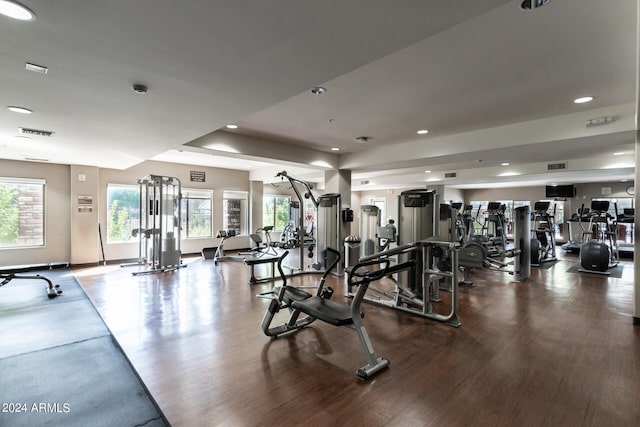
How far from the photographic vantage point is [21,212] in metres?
6.84

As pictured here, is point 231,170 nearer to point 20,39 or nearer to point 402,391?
point 20,39

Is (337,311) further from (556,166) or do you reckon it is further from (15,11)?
(556,166)

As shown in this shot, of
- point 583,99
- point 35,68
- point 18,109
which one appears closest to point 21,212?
point 18,109

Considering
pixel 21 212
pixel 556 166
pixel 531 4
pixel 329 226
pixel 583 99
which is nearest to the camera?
pixel 531 4

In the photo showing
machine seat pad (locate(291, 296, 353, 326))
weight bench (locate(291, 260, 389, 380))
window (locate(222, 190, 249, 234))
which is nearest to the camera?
weight bench (locate(291, 260, 389, 380))

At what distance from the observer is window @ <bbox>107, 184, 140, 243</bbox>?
25.8ft

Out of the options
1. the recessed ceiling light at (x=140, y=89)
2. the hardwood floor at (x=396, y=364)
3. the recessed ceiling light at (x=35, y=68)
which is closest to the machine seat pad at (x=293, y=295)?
the hardwood floor at (x=396, y=364)

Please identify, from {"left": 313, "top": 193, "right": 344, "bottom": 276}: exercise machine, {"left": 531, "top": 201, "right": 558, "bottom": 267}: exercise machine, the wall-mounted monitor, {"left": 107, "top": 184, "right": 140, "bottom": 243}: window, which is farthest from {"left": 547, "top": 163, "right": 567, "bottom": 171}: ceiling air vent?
{"left": 107, "top": 184, "right": 140, "bottom": 243}: window

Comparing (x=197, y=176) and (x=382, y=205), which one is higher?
(x=197, y=176)

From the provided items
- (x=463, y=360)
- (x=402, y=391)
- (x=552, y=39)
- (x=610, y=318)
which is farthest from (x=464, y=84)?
(x=610, y=318)

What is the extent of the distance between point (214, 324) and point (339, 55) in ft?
10.3

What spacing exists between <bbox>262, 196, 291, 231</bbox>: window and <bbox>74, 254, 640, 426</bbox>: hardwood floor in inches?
270

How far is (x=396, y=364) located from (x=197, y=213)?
27.2 feet

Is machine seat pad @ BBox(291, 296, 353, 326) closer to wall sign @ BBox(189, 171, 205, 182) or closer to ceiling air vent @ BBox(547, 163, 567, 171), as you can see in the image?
wall sign @ BBox(189, 171, 205, 182)
